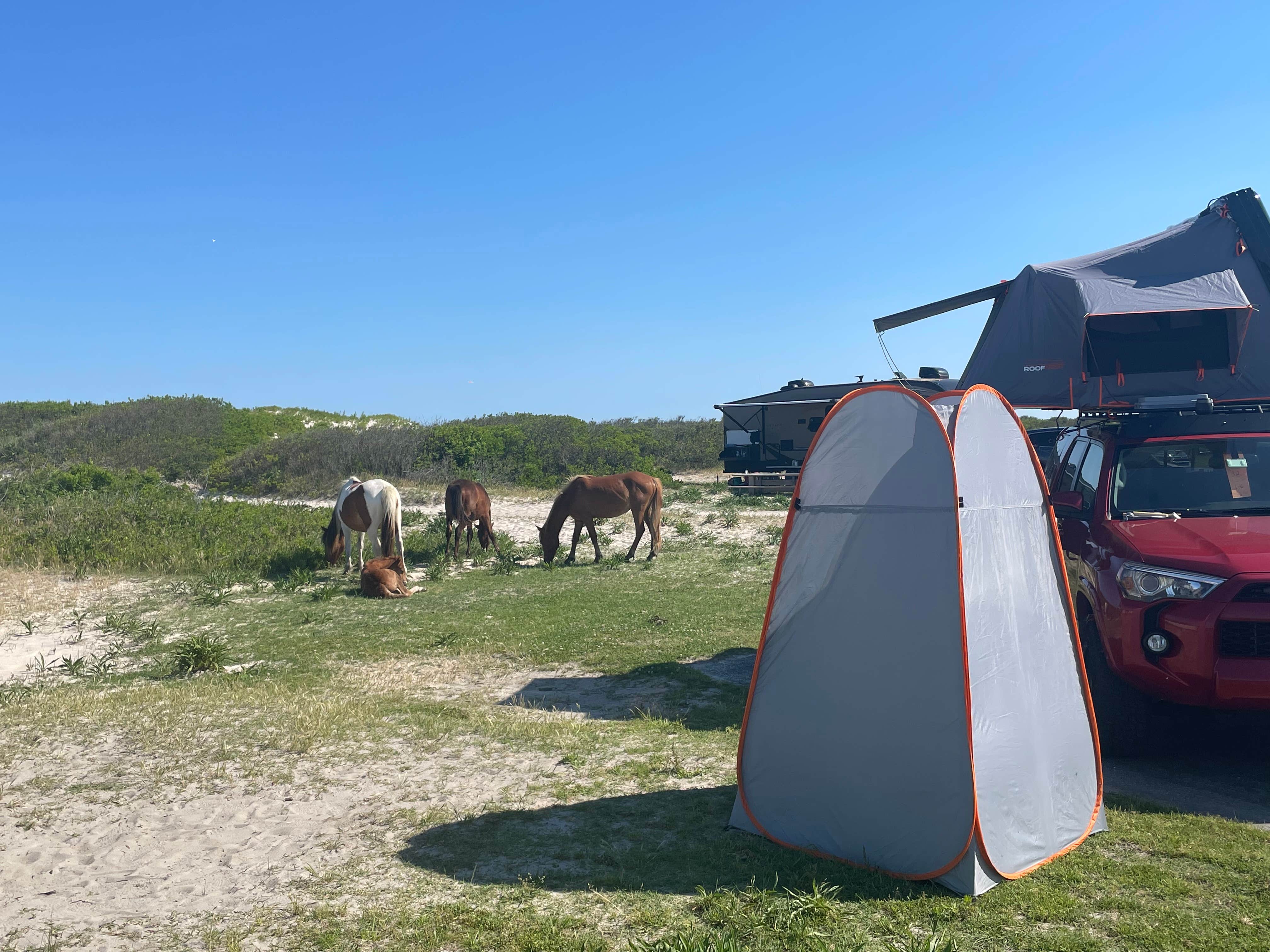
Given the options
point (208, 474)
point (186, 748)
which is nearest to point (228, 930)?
point (186, 748)

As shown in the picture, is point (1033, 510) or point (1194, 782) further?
point (1194, 782)

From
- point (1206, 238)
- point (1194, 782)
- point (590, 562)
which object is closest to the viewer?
point (1194, 782)

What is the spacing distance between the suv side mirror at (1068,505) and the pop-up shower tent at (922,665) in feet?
6.77

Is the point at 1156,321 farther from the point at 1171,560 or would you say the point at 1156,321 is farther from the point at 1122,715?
the point at 1122,715

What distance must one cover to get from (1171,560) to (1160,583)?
5.6 inches

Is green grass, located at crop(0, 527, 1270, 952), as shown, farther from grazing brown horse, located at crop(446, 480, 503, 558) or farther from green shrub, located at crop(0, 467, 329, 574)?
grazing brown horse, located at crop(446, 480, 503, 558)

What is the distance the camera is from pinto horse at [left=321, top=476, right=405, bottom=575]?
13312mm

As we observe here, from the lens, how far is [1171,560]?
4730 millimetres

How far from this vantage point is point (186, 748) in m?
5.71

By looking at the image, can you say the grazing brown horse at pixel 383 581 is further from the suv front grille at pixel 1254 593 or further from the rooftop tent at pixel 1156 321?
the suv front grille at pixel 1254 593

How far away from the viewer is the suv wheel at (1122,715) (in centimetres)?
508

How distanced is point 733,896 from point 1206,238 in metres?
7.06

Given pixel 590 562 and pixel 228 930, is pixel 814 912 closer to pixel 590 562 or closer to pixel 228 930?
pixel 228 930

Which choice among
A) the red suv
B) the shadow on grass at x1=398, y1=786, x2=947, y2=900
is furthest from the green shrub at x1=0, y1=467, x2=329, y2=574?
the red suv
